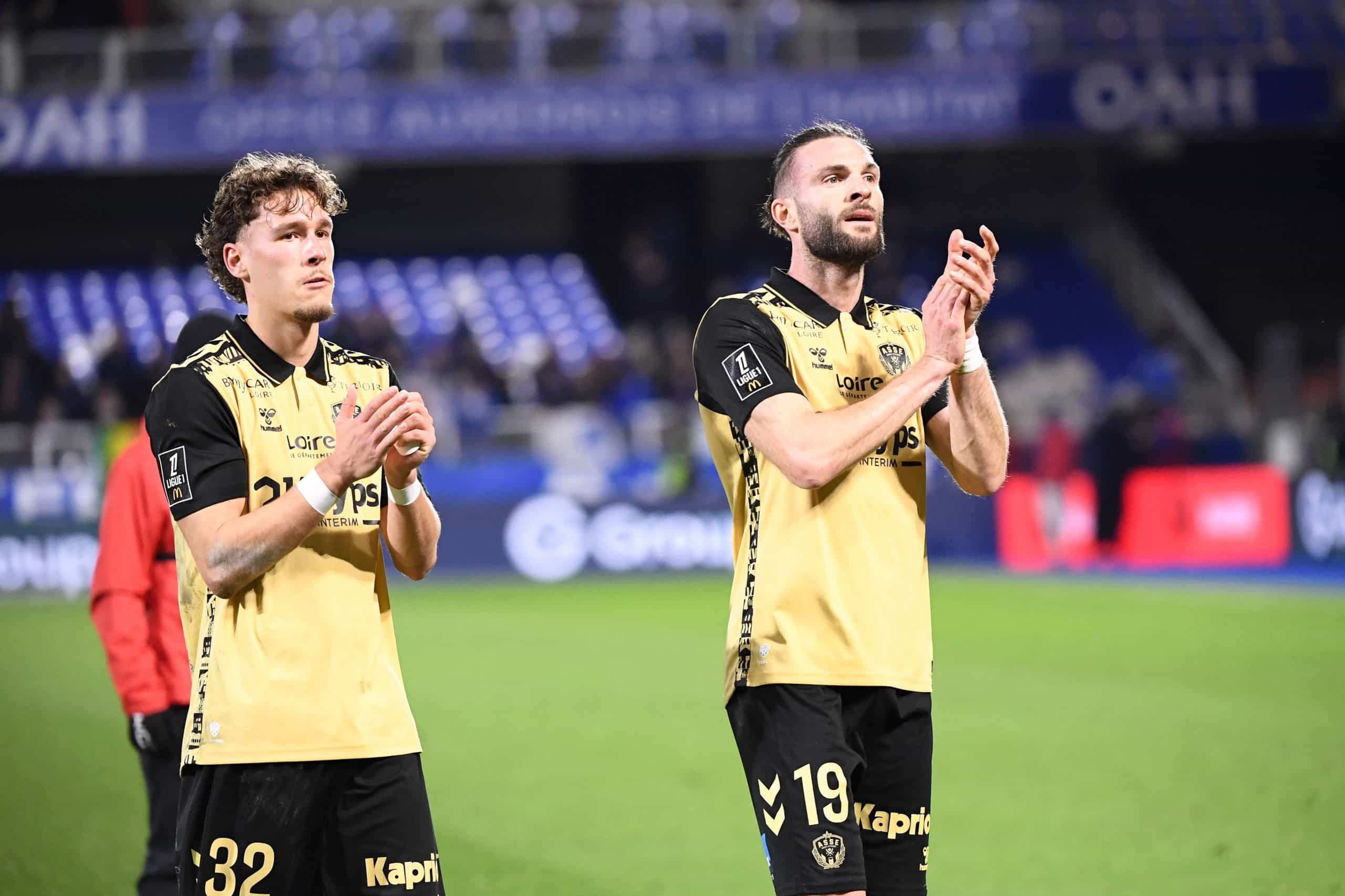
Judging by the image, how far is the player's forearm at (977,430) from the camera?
4.19 meters

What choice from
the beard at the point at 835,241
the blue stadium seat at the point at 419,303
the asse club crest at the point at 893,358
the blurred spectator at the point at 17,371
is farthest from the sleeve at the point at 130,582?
the blue stadium seat at the point at 419,303

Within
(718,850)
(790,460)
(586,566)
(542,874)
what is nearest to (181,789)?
(790,460)

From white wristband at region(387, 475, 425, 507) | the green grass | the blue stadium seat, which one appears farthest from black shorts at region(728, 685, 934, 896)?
the blue stadium seat

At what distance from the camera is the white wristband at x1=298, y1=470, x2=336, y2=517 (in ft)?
11.6

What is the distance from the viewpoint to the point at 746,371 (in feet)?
13.5

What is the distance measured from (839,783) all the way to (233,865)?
1363 mm

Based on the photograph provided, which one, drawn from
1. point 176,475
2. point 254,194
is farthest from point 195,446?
point 254,194

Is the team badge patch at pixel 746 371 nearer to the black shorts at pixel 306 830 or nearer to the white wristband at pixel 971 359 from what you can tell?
the white wristband at pixel 971 359

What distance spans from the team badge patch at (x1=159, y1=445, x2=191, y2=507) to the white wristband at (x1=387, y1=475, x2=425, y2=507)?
0.48 meters

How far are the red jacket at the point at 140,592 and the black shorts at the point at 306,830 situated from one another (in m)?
1.67

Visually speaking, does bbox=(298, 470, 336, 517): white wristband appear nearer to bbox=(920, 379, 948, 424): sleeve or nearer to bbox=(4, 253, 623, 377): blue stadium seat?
bbox=(920, 379, 948, 424): sleeve

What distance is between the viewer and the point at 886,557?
4.13m

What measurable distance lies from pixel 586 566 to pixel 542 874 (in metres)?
14.0

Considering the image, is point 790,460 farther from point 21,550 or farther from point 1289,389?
point 1289,389
